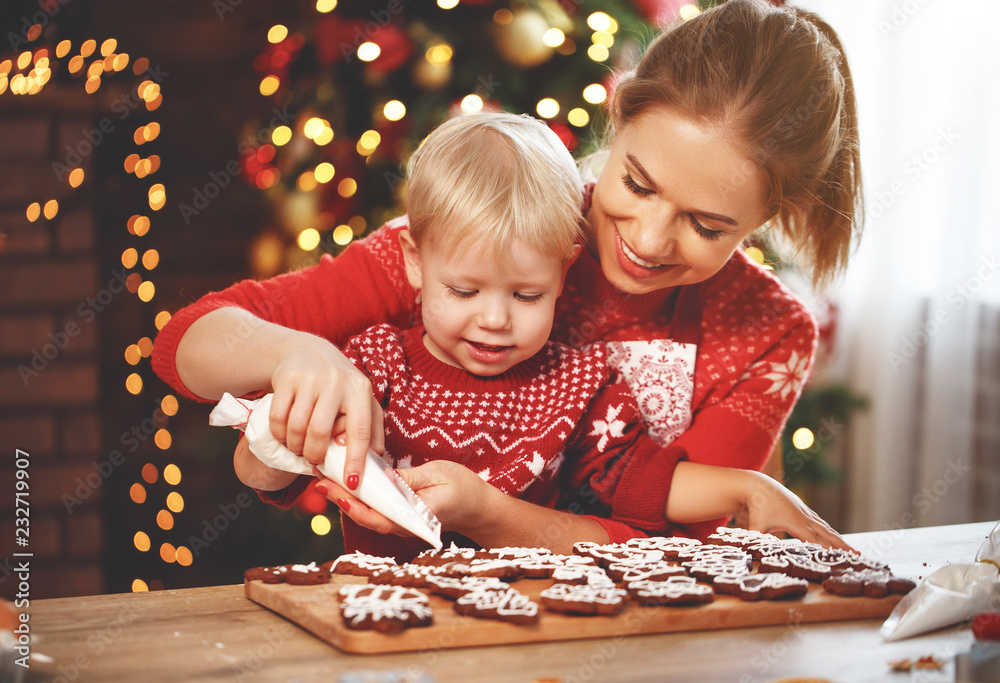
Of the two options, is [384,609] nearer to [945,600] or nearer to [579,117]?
[945,600]

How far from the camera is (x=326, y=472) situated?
0.97 m

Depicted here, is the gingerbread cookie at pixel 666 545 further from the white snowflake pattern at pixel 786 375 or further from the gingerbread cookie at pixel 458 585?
the white snowflake pattern at pixel 786 375

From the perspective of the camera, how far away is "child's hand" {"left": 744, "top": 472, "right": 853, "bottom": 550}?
115 centimetres

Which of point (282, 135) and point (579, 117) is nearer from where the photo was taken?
point (579, 117)

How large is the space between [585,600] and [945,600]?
34 centimetres

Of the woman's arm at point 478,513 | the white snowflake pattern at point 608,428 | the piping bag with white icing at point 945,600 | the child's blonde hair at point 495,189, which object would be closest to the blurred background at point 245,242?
the child's blonde hair at point 495,189

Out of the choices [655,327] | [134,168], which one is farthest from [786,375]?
[134,168]

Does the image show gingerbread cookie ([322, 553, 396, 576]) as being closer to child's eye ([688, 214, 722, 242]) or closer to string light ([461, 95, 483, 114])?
child's eye ([688, 214, 722, 242])

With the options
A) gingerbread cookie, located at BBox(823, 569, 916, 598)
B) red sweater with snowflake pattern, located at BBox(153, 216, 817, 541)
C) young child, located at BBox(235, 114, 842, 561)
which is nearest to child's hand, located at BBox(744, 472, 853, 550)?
young child, located at BBox(235, 114, 842, 561)

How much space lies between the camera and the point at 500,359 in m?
1.16

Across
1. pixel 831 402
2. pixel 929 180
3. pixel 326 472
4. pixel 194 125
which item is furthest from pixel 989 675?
pixel 194 125

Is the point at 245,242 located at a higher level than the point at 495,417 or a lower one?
higher

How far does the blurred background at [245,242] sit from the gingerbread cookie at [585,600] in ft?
4.44

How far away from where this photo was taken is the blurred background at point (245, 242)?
217 cm
